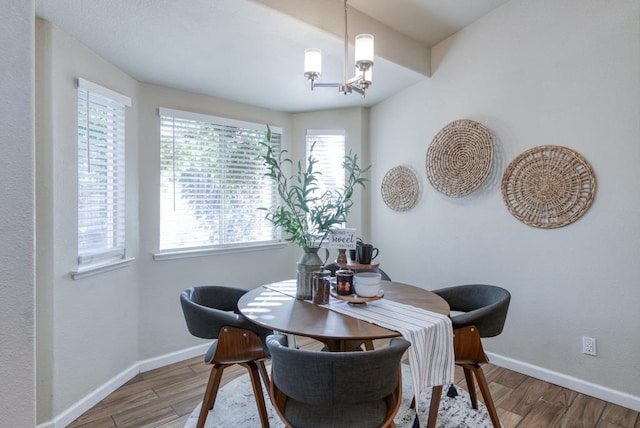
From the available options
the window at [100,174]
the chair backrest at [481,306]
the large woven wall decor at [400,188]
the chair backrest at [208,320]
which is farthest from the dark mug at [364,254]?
the window at [100,174]

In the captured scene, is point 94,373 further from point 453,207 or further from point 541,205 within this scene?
point 541,205

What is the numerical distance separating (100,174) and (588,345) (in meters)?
3.55

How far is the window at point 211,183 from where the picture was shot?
2979 mm

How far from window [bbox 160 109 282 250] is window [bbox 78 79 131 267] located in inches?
14.8

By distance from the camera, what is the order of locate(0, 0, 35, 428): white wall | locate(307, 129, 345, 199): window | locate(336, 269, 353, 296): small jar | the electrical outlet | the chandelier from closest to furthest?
locate(0, 0, 35, 428): white wall < the chandelier < locate(336, 269, 353, 296): small jar < the electrical outlet < locate(307, 129, 345, 199): window

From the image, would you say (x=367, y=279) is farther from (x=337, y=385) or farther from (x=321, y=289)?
(x=337, y=385)

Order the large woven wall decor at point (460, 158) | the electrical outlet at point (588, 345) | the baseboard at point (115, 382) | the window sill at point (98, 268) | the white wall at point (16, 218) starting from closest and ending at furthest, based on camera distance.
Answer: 1. the white wall at point (16, 218)
2. the baseboard at point (115, 382)
3. the window sill at point (98, 268)
4. the electrical outlet at point (588, 345)
5. the large woven wall decor at point (460, 158)

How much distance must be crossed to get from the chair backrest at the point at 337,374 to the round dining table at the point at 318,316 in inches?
6.9

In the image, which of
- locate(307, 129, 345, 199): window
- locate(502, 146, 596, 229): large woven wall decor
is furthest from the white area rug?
locate(307, 129, 345, 199): window

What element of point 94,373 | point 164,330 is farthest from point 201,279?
point 94,373

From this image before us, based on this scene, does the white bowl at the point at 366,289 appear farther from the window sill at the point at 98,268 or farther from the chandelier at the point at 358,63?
the window sill at the point at 98,268

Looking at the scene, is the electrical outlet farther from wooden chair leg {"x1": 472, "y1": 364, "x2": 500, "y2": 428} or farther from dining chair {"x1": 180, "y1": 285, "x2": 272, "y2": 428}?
dining chair {"x1": 180, "y1": 285, "x2": 272, "y2": 428}

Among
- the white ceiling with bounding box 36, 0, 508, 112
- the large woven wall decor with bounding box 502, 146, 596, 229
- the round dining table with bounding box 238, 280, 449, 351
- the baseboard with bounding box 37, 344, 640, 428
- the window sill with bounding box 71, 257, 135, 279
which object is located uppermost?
the white ceiling with bounding box 36, 0, 508, 112

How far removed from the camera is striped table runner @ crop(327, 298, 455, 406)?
1.56m
